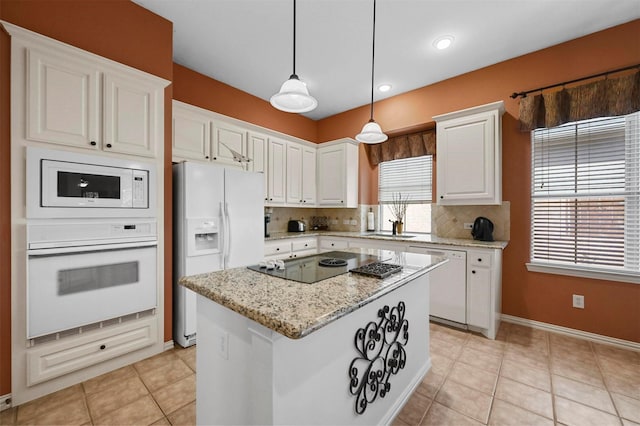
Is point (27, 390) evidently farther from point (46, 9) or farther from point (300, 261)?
point (46, 9)

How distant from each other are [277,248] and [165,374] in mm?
1802

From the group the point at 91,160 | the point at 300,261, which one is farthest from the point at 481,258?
the point at 91,160

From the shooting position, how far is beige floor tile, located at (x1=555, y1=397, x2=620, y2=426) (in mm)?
1585

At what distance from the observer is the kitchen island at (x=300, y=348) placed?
0.93 meters

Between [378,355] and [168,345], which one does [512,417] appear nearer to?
[378,355]

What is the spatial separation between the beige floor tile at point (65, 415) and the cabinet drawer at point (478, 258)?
10.6ft

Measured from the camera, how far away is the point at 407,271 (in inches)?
59.2

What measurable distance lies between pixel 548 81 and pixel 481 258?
2.01m

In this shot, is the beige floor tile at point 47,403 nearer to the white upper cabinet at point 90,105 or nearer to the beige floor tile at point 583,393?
the white upper cabinet at point 90,105

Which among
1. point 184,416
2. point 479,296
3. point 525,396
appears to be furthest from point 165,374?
point 479,296

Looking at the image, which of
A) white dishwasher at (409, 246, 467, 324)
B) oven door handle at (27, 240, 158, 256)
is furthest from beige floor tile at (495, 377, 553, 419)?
oven door handle at (27, 240, 158, 256)

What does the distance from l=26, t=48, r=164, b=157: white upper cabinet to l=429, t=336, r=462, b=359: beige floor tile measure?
3.04 meters

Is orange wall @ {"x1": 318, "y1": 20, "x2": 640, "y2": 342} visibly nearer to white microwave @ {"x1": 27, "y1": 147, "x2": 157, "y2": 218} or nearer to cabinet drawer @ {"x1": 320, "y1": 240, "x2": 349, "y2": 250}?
cabinet drawer @ {"x1": 320, "y1": 240, "x2": 349, "y2": 250}

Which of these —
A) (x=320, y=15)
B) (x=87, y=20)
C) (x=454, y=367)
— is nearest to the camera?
(x=87, y=20)
